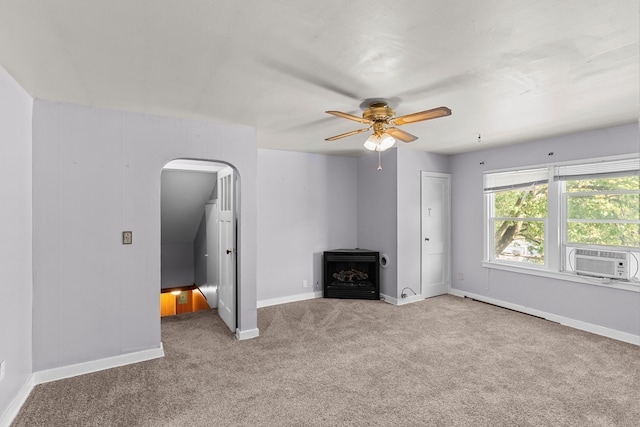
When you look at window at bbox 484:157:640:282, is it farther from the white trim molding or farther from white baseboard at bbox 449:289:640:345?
the white trim molding

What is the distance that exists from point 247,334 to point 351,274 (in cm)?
228

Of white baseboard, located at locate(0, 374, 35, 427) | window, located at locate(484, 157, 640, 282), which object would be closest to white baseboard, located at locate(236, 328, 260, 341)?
white baseboard, located at locate(0, 374, 35, 427)

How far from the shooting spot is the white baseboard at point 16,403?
7.08ft

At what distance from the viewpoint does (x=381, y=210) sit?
17.3ft

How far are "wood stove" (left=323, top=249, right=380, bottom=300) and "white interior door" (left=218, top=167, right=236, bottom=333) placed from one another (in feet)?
5.54

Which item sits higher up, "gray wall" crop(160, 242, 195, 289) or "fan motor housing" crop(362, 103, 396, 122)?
"fan motor housing" crop(362, 103, 396, 122)

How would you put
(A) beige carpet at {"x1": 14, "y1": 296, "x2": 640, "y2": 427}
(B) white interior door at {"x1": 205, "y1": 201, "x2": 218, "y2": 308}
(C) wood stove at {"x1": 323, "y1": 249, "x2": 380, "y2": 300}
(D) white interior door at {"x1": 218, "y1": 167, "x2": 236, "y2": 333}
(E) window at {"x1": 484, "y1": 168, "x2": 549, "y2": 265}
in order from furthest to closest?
(C) wood stove at {"x1": 323, "y1": 249, "x2": 380, "y2": 300}
(B) white interior door at {"x1": 205, "y1": 201, "x2": 218, "y2": 308}
(E) window at {"x1": 484, "y1": 168, "x2": 549, "y2": 265}
(D) white interior door at {"x1": 218, "y1": 167, "x2": 236, "y2": 333}
(A) beige carpet at {"x1": 14, "y1": 296, "x2": 640, "y2": 427}

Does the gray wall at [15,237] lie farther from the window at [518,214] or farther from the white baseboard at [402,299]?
the window at [518,214]

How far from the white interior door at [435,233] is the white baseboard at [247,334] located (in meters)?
2.81

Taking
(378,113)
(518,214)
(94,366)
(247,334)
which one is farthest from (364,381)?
(518,214)

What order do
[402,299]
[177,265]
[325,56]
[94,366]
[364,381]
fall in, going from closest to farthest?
[325,56], [364,381], [94,366], [402,299], [177,265]

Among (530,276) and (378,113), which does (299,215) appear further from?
(530,276)

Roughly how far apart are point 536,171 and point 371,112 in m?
3.04

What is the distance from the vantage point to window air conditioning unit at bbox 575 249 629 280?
3.62m
